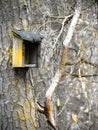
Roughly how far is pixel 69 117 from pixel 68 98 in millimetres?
368

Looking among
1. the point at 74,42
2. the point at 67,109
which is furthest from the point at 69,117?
the point at 74,42

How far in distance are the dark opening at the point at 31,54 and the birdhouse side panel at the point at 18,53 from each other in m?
0.06

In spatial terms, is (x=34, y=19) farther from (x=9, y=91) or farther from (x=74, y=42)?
(x=74, y=42)

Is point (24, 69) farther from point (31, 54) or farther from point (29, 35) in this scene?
point (29, 35)

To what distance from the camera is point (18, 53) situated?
254 cm

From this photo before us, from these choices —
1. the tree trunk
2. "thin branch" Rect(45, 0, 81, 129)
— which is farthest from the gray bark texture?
"thin branch" Rect(45, 0, 81, 129)

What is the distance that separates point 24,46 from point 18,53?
7 centimetres

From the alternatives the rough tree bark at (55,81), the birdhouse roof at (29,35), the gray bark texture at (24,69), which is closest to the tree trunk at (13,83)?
the gray bark texture at (24,69)

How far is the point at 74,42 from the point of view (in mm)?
4207

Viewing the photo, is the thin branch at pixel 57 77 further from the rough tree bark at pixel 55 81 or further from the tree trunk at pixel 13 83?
the tree trunk at pixel 13 83

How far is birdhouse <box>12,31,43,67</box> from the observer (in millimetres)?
2514

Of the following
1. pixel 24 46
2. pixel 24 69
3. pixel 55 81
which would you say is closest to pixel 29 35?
pixel 24 46

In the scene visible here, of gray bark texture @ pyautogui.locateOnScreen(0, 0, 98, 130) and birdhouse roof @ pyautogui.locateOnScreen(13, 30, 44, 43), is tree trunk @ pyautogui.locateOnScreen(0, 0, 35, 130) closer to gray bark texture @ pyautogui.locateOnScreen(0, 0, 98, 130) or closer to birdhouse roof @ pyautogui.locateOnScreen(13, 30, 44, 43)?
gray bark texture @ pyautogui.locateOnScreen(0, 0, 98, 130)

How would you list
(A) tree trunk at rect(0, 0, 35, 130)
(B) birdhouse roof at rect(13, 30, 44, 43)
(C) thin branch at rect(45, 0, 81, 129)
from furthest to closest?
(A) tree trunk at rect(0, 0, 35, 130) → (B) birdhouse roof at rect(13, 30, 44, 43) → (C) thin branch at rect(45, 0, 81, 129)
